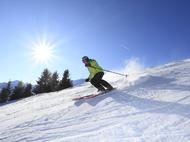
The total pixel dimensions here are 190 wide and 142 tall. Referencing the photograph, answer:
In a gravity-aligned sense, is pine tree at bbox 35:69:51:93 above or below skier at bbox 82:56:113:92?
above

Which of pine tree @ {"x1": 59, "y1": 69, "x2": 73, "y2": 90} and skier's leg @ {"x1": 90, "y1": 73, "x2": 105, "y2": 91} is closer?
skier's leg @ {"x1": 90, "y1": 73, "x2": 105, "y2": 91}

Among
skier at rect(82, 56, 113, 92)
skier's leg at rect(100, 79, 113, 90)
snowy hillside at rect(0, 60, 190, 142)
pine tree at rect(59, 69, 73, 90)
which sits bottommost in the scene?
snowy hillside at rect(0, 60, 190, 142)

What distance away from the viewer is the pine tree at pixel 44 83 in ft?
192

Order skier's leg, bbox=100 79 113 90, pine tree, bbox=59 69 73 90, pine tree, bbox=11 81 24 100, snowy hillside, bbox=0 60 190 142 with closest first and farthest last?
snowy hillside, bbox=0 60 190 142 < skier's leg, bbox=100 79 113 90 < pine tree, bbox=59 69 73 90 < pine tree, bbox=11 81 24 100

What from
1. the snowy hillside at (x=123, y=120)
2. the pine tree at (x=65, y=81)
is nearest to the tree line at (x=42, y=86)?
the pine tree at (x=65, y=81)

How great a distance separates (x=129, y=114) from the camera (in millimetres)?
7629

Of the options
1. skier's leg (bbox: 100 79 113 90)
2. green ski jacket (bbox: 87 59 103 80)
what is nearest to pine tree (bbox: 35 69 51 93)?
green ski jacket (bbox: 87 59 103 80)

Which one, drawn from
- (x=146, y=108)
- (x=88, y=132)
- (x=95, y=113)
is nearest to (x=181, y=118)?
(x=146, y=108)

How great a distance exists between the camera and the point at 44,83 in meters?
60.5

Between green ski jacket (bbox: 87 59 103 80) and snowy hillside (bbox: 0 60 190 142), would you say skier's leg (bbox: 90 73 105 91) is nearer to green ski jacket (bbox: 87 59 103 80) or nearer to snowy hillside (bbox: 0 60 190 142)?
green ski jacket (bbox: 87 59 103 80)

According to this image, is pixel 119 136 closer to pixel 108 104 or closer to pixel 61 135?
pixel 61 135

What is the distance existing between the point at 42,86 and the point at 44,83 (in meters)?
1.13

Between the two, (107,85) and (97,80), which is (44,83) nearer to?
(97,80)

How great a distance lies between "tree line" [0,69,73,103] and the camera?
57009 mm
